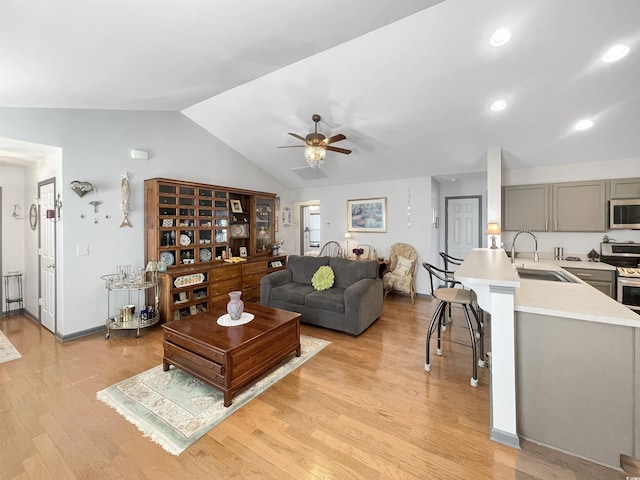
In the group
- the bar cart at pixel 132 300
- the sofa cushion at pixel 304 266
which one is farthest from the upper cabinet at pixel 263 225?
the bar cart at pixel 132 300

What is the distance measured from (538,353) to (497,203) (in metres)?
2.90

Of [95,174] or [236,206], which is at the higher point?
[95,174]

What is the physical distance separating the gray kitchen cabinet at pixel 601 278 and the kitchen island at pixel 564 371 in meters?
2.30

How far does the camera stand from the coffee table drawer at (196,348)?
2.16 m

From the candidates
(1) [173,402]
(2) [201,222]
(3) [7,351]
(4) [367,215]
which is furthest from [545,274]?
(3) [7,351]

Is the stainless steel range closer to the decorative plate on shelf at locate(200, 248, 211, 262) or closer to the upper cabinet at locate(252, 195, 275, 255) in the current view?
the upper cabinet at locate(252, 195, 275, 255)

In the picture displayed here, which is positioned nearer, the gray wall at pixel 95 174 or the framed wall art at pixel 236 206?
the gray wall at pixel 95 174

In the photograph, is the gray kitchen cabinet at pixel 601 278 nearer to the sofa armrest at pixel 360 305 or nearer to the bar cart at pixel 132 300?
the sofa armrest at pixel 360 305

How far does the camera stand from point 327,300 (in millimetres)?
3568

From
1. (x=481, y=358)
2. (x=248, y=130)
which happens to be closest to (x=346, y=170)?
(x=248, y=130)

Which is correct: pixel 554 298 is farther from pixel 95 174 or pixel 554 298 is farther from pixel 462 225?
pixel 95 174

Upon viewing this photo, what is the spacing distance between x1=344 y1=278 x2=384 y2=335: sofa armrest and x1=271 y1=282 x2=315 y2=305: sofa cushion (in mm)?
694

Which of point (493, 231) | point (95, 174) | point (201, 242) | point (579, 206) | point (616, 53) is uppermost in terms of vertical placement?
point (616, 53)

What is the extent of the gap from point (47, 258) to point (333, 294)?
3.94 meters
